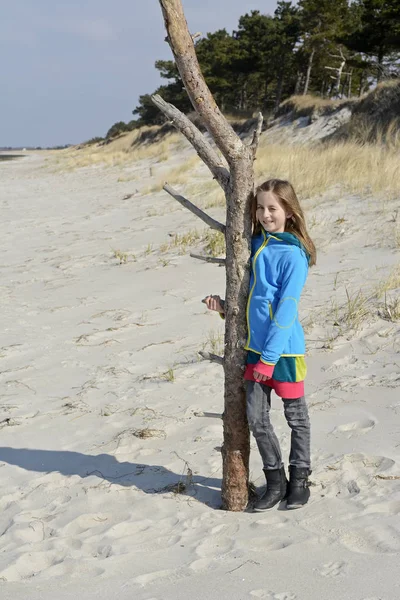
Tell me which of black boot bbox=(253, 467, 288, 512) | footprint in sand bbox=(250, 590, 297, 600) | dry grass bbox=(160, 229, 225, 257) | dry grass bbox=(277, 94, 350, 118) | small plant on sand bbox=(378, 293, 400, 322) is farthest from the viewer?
dry grass bbox=(277, 94, 350, 118)

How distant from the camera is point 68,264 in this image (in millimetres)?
8609

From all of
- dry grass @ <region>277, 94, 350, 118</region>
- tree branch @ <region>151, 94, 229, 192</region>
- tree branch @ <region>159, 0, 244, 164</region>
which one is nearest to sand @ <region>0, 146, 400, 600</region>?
tree branch @ <region>151, 94, 229, 192</region>

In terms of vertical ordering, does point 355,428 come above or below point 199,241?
below

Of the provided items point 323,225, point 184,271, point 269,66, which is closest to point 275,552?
point 184,271

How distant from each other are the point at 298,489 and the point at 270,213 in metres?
1.32

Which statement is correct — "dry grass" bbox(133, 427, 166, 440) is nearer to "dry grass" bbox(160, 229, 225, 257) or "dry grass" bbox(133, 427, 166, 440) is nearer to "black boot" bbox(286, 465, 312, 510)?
"black boot" bbox(286, 465, 312, 510)

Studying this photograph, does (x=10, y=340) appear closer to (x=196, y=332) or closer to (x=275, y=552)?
(x=196, y=332)

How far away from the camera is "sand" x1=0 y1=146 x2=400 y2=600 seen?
246cm

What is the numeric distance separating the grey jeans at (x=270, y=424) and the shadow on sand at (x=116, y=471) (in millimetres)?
444

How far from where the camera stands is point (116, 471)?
3.63 m

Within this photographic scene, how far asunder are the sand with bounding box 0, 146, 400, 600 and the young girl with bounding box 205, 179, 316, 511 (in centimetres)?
18

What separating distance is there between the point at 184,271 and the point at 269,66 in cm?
3300

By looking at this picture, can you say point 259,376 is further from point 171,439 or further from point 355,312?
point 355,312

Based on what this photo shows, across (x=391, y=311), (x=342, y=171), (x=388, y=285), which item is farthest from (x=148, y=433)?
(x=342, y=171)
